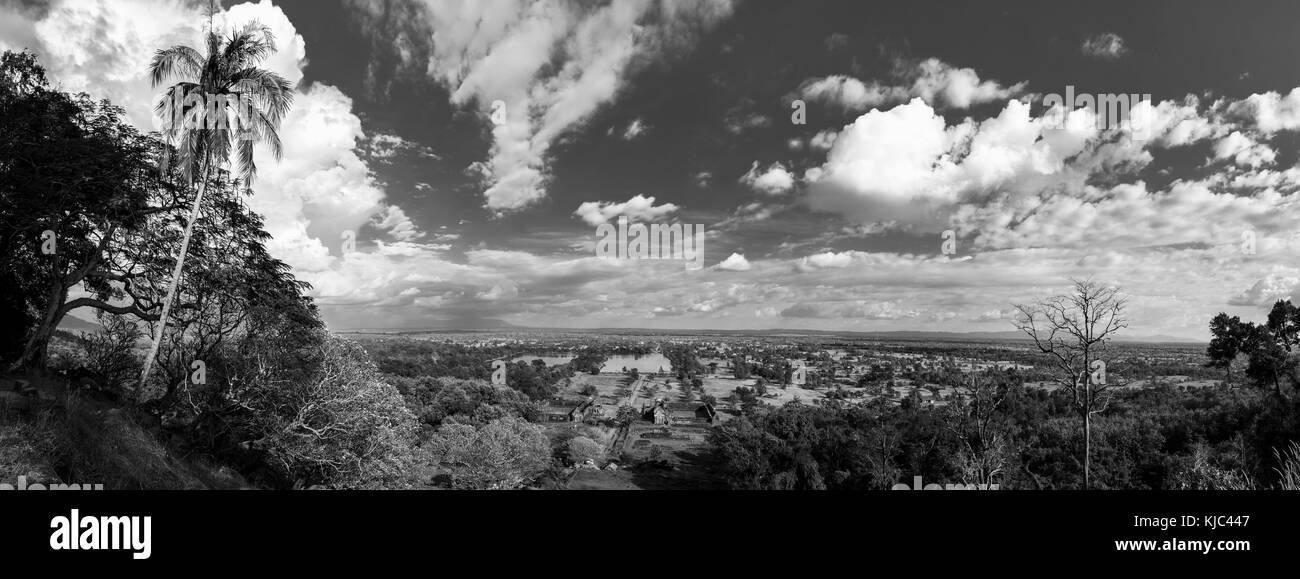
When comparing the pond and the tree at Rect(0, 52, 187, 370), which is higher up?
the tree at Rect(0, 52, 187, 370)

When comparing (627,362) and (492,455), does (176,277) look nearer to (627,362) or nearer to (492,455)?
(492,455)

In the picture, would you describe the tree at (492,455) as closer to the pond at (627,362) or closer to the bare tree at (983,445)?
the bare tree at (983,445)

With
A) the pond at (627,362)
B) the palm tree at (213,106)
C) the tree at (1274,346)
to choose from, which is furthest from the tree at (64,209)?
the pond at (627,362)

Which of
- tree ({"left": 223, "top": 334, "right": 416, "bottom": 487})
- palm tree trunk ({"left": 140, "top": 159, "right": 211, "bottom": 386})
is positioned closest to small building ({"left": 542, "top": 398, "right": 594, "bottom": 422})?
tree ({"left": 223, "top": 334, "right": 416, "bottom": 487})

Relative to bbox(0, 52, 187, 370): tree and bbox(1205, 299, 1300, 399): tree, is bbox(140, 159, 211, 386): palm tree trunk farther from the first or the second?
bbox(1205, 299, 1300, 399): tree

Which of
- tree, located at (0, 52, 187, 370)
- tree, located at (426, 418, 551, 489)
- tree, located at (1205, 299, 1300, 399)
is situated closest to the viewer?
tree, located at (0, 52, 187, 370)

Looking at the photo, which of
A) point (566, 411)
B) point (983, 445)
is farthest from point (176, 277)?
point (566, 411)

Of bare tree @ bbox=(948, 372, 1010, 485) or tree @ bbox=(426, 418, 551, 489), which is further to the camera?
tree @ bbox=(426, 418, 551, 489)
